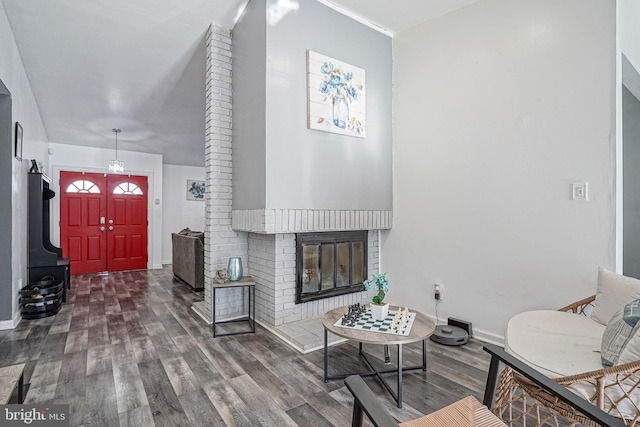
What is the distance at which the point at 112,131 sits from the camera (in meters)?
5.74

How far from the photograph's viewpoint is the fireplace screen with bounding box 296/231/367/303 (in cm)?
322

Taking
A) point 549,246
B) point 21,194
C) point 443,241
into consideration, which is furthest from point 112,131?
point 549,246

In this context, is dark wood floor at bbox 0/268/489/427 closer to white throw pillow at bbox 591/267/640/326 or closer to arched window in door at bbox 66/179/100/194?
white throw pillow at bbox 591/267/640/326

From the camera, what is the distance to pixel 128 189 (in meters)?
6.88

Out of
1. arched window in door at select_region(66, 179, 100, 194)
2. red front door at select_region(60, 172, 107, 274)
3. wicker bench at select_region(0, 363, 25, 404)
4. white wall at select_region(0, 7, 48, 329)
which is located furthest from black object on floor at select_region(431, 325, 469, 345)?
arched window in door at select_region(66, 179, 100, 194)

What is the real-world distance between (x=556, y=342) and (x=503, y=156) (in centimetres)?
163

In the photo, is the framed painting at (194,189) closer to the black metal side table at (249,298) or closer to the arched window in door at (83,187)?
the arched window in door at (83,187)

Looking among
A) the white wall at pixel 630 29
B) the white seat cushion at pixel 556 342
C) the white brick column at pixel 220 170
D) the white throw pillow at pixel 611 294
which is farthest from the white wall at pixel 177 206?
the white wall at pixel 630 29

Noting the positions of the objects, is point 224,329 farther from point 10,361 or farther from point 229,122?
point 229,122

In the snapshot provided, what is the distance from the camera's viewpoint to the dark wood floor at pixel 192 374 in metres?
1.82

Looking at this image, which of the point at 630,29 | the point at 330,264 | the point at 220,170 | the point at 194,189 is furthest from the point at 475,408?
the point at 194,189

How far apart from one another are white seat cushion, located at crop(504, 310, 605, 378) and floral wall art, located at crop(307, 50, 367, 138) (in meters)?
2.24

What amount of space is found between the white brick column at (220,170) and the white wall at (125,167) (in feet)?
14.3

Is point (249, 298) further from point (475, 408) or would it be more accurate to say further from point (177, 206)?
point (177, 206)
